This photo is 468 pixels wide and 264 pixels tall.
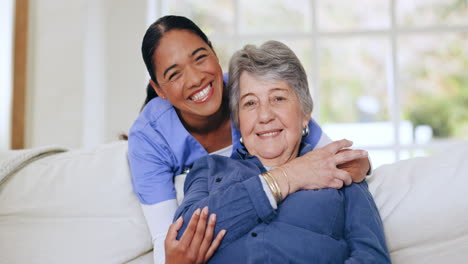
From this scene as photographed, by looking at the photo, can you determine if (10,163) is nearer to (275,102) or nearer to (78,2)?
(275,102)

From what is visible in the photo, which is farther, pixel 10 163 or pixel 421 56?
pixel 421 56

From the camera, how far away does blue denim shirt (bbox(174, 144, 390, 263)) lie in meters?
1.32

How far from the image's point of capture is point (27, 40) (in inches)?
119

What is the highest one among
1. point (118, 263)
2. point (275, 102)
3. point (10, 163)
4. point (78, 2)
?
point (78, 2)

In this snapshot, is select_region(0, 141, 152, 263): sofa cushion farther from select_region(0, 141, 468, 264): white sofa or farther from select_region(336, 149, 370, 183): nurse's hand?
Answer: select_region(336, 149, 370, 183): nurse's hand

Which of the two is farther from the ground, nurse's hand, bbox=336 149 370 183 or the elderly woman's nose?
the elderly woman's nose

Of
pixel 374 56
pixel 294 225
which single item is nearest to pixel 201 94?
pixel 294 225

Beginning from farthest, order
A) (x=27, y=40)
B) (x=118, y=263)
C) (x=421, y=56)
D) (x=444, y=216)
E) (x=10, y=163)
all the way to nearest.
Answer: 1. (x=421, y=56)
2. (x=27, y=40)
3. (x=10, y=163)
4. (x=118, y=263)
5. (x=444, y=216)

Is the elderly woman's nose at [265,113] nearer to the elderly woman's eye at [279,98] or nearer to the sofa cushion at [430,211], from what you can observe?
the elderly woman's eye at [279,98]

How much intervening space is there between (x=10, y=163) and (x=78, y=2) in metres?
1.59

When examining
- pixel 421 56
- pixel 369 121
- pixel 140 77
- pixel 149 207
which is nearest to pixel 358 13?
pixel 421 56

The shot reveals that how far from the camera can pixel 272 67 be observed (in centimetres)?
157

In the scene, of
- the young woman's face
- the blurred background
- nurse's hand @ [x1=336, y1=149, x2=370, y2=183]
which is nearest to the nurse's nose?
the young woman's face

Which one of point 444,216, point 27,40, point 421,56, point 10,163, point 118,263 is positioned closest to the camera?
point 444,216
